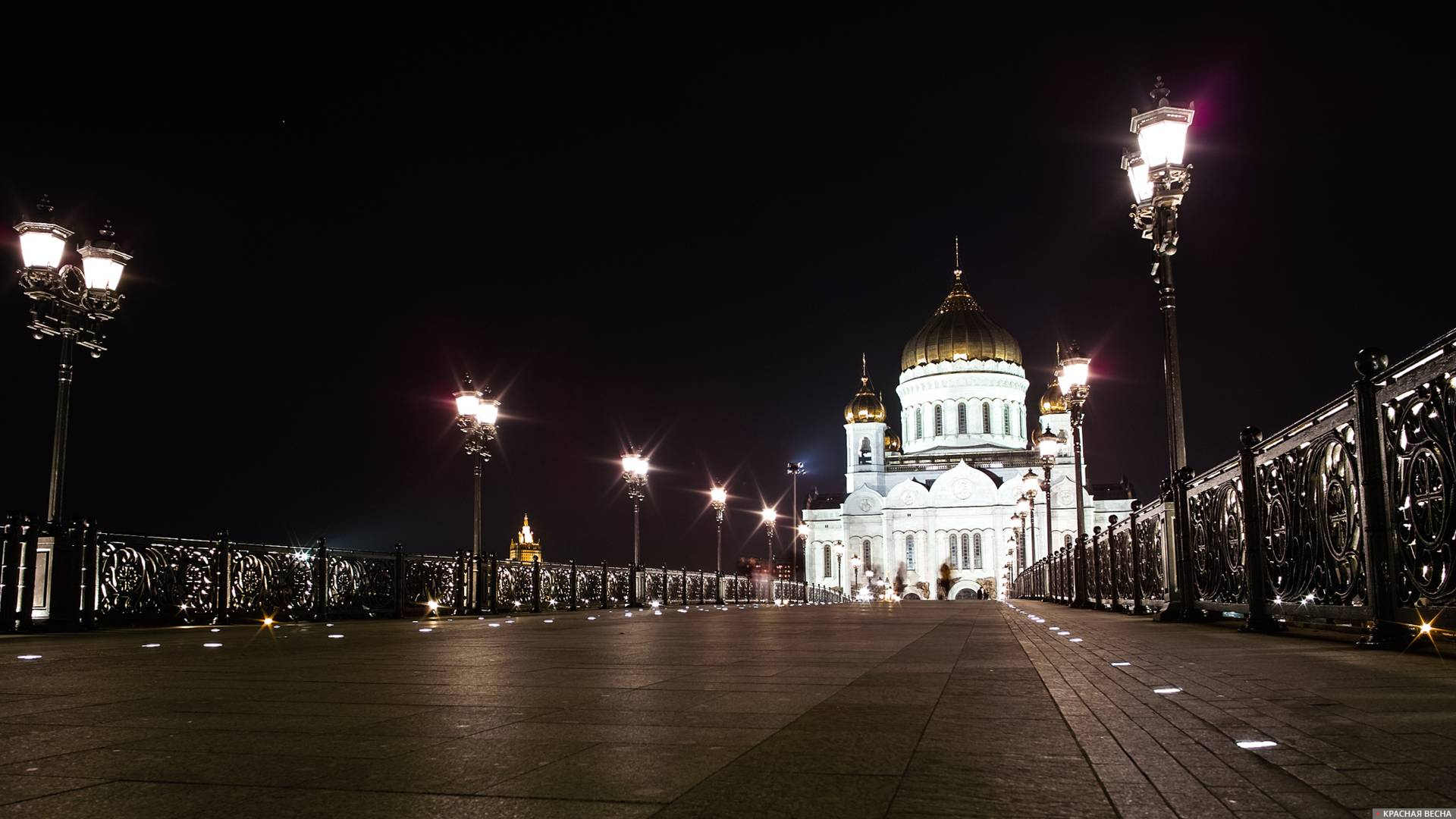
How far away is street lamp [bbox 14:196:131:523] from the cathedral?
94.9m

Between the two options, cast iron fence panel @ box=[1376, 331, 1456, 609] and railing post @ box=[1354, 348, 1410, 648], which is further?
railing post @ box=[1354, 348, 1410, 648]

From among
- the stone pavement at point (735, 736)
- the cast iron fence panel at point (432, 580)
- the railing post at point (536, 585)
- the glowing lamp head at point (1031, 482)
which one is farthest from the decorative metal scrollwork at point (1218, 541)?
the glowing lamp head at point (1031, 482)

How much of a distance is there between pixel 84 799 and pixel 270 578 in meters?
14.6

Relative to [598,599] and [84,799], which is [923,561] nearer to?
[598,599]

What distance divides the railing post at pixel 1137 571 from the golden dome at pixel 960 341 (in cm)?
9302

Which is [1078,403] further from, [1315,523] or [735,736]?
[735,736]

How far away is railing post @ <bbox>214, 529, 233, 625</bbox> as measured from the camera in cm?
1512

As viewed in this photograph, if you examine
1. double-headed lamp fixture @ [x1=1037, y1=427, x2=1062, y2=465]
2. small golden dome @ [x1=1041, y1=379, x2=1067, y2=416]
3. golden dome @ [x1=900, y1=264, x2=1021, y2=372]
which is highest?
golden dome @ [x1=900, y1=264, x2=1021, y2=372]

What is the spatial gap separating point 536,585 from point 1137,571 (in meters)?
12.6

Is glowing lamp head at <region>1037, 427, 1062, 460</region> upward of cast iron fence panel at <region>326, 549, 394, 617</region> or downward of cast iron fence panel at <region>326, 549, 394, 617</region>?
upward

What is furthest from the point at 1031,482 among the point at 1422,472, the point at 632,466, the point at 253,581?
the point at 1422,472

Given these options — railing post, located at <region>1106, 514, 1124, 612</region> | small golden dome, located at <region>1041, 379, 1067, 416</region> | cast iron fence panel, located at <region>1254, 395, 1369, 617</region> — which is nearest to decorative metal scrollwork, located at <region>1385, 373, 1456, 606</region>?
cast iron fence panel, located at <region>1254, 395, 1369, 617</region>

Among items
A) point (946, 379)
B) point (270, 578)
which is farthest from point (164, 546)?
point (946, 379)

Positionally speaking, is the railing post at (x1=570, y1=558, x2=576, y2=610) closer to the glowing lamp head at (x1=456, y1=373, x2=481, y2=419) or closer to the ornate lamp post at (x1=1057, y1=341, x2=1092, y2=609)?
the glowing lamp head at (x1=456, y1=373, x2=481, y2=419)
